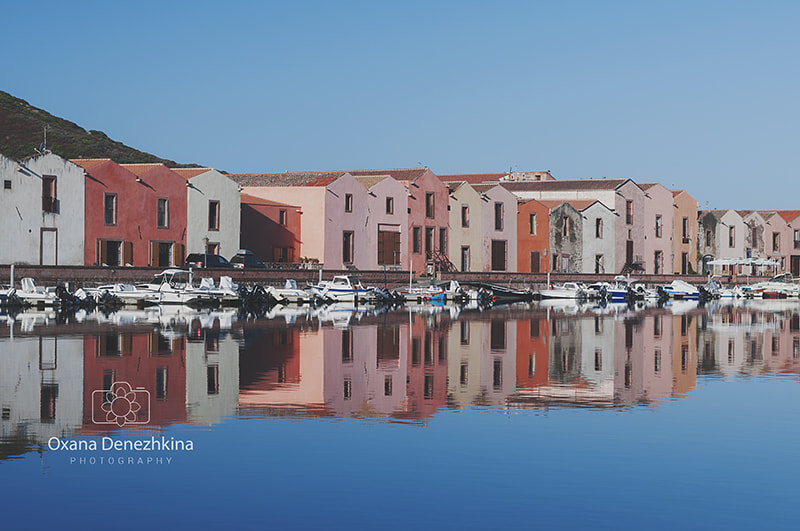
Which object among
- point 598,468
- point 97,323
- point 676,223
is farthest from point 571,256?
point 598,468

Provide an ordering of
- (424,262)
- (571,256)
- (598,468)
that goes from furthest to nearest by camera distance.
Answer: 1. (571,256)
2. (424,262)
3. (598,468)

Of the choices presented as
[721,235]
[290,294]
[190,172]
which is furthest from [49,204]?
[721,235]

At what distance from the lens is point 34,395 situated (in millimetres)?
21375

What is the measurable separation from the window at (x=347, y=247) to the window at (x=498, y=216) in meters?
15.6

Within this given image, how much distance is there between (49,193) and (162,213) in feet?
25.5

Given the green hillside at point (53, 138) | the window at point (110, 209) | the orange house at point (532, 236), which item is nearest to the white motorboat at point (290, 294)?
the window at point (110, 209)

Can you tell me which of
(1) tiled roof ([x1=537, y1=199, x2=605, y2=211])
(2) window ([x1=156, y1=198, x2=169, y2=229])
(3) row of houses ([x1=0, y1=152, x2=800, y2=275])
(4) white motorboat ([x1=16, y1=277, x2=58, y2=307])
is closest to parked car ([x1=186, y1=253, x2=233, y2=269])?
(3) row of houses ([x1=0, y1=152, x2=800, y2=275])

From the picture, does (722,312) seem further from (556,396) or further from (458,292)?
(556,396)

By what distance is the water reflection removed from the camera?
20406 mm

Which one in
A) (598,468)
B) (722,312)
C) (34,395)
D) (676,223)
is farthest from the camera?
(676,223)

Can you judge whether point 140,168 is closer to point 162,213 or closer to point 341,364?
point 162,213

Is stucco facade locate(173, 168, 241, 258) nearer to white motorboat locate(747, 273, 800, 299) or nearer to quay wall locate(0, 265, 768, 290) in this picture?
quay wall locate(0, 265, 768, 290)

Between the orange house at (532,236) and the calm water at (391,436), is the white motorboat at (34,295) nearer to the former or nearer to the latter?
the calm water at (391,436)

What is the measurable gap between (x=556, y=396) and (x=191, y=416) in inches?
304
